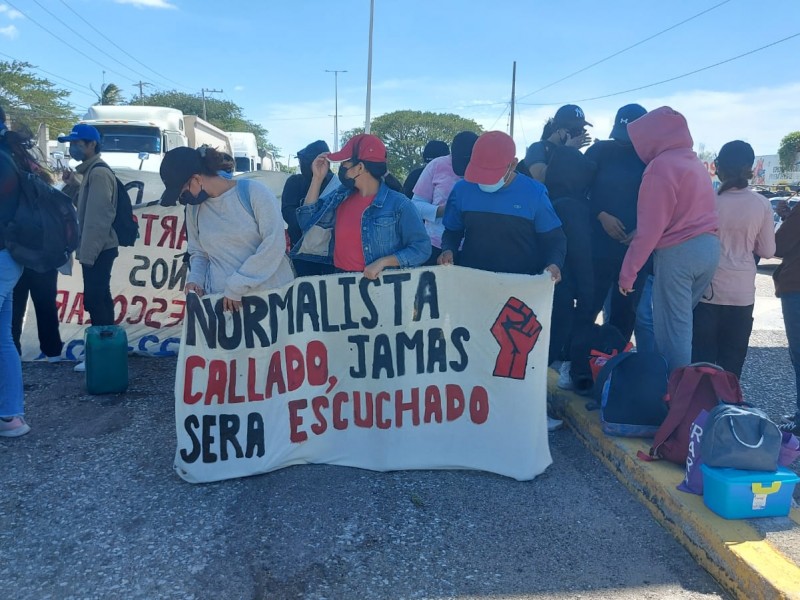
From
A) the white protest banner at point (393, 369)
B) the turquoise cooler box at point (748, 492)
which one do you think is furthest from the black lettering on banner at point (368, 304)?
the turquoise cooler box at point (748, 492)

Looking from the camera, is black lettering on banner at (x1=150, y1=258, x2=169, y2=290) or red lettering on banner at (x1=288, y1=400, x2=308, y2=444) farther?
black lettering on banner at (x1=150, y1=258, x2=169, y2=290)

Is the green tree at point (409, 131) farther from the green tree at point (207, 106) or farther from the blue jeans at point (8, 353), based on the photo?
the blue jeans at point (8, 353)

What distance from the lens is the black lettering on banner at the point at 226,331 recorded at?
12.9 feet

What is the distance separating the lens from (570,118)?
5.09 m

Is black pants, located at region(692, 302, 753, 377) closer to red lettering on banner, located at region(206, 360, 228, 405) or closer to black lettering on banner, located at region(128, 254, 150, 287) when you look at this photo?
red lettering on banner, located at region(206, 360, 228, 405)

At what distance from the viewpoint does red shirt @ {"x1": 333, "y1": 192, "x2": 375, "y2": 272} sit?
4.02m

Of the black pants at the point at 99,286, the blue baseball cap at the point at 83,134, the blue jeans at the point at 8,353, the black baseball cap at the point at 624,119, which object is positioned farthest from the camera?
the black pants at the point at 99,286

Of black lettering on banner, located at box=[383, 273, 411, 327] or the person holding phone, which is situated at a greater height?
the person holding phone

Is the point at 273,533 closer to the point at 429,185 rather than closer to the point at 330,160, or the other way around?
the point at 330,160

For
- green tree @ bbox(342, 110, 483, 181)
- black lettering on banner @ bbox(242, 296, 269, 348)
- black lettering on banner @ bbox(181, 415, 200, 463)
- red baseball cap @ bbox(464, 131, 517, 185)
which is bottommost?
black lettering on banner @ bbox(181, 415, 200, 463)

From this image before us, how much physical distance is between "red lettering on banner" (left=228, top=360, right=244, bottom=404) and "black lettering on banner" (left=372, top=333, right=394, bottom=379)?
806 mm

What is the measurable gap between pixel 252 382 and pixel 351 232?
1.07 m

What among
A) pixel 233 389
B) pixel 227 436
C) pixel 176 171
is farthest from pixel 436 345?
pixel 176 171

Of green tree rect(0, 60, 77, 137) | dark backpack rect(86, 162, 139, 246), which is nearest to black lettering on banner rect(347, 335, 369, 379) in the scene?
dark backpack rect(86, 162, 139, 246)
